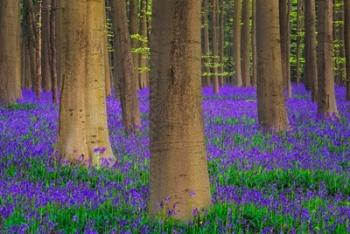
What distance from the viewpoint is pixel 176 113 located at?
521 centimetres

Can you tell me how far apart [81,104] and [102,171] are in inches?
48.5

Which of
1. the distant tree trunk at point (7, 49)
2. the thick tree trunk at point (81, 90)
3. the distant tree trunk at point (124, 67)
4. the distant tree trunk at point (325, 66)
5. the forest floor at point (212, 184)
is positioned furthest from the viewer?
the distant tree trunk at point (7, 49)

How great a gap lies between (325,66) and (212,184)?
943 centimetres

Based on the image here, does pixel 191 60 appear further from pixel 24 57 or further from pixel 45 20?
pixel 24 57

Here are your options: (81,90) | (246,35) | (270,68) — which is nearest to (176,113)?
(81,90)

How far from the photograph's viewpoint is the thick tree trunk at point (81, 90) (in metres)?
8.38

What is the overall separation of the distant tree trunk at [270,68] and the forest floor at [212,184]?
0.43 meters

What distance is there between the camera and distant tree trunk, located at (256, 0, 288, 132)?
486 inches

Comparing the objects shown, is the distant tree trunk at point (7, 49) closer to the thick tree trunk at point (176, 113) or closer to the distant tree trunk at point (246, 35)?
the thick tree trunk at point (176, 113)

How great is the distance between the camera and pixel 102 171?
25.4 ft

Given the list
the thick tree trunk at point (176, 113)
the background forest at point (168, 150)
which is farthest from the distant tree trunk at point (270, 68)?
the thick tree trunk at point (176, 113)

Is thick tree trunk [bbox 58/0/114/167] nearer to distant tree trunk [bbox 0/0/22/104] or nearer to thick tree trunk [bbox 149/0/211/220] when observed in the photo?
thick tree trunk [bbox 149/0/211/220]

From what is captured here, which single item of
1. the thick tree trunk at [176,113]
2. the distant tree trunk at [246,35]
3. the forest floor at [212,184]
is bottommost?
the forest floor at [212,184]

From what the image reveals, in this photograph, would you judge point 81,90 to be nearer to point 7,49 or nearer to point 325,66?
point 325,66
